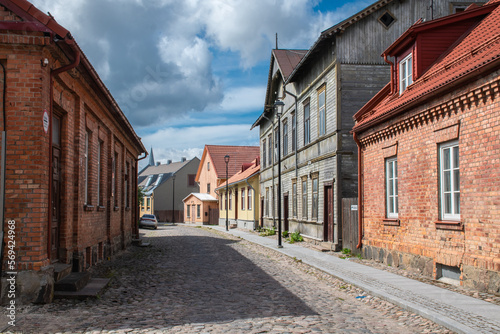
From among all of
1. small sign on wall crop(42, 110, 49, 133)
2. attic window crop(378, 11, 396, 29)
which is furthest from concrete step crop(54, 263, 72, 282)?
attic window crop(378, 11, 396, 29)

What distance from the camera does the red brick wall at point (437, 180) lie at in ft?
29.3

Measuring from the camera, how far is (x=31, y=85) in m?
8.34

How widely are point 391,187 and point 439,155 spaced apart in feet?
9.75

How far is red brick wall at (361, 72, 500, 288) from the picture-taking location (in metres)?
8.95

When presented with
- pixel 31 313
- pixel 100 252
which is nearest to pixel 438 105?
pixel 31 313

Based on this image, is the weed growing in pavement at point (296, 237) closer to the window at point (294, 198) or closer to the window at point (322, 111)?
the window at point (294, 198)

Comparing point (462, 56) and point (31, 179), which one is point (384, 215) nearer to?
point (462, 56)

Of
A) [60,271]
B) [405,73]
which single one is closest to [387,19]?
[405,73]

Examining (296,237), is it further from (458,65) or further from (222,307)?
(222,307)

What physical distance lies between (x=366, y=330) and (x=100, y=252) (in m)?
9.91

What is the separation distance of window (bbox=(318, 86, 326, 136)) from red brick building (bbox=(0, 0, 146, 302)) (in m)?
9.15

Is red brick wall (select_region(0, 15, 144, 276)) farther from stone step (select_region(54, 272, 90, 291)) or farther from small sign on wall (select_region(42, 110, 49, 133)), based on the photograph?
stone step (select_region(54, 272, 90, 291))

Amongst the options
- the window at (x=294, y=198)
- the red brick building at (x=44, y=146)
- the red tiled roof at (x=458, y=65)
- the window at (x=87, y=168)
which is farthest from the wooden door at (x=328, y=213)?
the window at (x=87, y=168)

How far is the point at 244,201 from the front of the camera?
4103 cm
